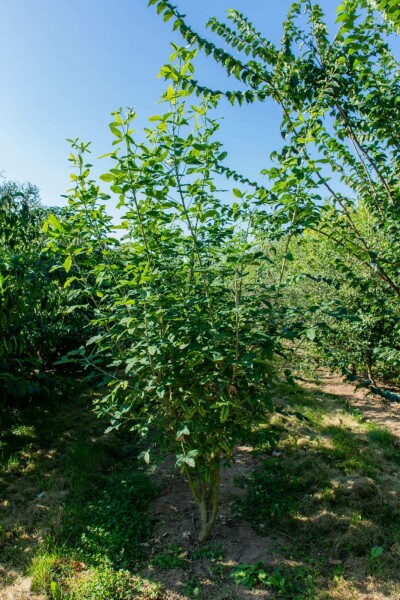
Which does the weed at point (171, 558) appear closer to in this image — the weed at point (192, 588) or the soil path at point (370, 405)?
the weed at point (192, 588)

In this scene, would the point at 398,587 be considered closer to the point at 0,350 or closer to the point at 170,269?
the point at 170,269

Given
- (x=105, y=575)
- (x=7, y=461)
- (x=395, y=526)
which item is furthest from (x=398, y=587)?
(x=7, y=461)

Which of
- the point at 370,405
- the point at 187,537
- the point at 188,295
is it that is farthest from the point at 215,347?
the point at 370,405

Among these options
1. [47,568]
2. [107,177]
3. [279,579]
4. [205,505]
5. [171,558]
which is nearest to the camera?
[107,177]

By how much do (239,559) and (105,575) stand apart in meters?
0.95

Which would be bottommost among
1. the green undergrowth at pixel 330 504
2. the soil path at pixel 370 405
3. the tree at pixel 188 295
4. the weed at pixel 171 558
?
the weed at pixel 171 558

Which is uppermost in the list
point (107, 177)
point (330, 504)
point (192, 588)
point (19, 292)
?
point (107, 177)

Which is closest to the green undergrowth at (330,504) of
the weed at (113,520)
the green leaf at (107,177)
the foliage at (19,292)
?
the weed at (113,520)

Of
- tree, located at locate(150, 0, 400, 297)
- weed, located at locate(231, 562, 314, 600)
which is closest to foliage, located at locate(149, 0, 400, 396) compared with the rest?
tree, located at locate(150, 0, 400, 297)

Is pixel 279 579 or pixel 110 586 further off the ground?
pixel 279 579

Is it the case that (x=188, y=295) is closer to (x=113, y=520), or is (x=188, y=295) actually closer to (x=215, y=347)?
(x=215, y=347)

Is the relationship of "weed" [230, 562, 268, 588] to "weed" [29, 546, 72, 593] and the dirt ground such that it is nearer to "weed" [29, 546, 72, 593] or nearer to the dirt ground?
the dirt ground

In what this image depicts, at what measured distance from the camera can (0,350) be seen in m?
3.24

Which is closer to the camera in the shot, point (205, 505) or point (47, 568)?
point (47, 568)
